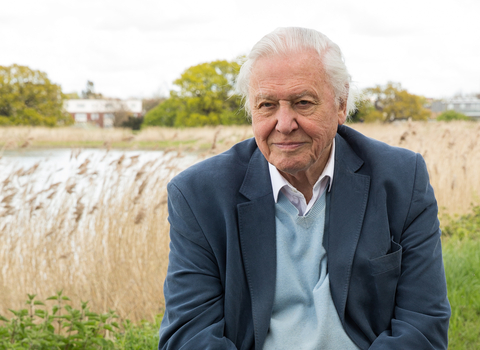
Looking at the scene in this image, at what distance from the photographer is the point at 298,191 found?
183 cm

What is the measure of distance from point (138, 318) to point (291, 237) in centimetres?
235

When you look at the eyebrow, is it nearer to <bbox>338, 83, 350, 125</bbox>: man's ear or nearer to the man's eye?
the man's eye

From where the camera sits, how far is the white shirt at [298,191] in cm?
181

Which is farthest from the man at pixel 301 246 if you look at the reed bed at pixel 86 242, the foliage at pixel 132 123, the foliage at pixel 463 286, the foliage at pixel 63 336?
the foliage at pixel 132 123

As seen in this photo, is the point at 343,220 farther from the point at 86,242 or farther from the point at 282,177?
the point at 86,242

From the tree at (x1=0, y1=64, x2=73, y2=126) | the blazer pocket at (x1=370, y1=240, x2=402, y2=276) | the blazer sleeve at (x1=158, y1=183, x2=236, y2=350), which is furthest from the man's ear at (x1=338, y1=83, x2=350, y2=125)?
the tree at (x1=0, y1=64, x2=73, y2=126)

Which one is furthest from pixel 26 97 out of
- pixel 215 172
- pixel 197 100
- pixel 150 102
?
pixel 215 172

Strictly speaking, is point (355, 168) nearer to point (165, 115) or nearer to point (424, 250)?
Answer: point (424, 250)

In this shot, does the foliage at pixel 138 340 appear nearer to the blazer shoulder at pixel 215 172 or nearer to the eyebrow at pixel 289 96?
the blazer shoulder at pixel 215 172

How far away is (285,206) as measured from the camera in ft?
5.91

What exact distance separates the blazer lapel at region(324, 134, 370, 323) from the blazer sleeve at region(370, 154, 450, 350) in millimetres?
176

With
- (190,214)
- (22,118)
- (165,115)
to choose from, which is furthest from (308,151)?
(165,115)

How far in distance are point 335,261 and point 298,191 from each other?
30 cm

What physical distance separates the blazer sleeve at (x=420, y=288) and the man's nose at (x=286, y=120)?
496 millimetres
